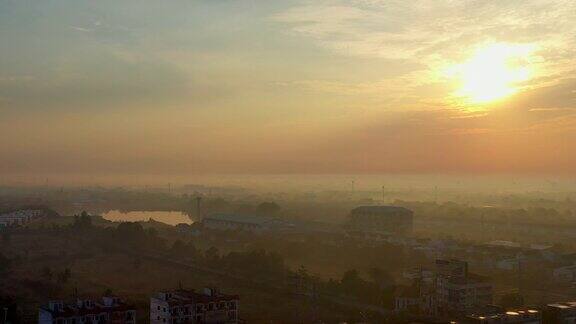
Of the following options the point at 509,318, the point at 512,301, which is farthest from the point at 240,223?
the point at 509,318

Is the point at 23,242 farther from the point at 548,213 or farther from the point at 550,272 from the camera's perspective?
the point at 548,213

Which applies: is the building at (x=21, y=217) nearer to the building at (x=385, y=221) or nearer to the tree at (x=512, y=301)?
the building at (x=385, y=221)

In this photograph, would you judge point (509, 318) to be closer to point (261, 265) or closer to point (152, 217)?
point (261, 265)

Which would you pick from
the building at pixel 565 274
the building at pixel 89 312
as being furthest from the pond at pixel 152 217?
the building at pixel 89 312

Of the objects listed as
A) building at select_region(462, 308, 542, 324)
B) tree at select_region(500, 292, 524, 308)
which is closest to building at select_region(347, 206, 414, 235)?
tree at select_region(500, 292, 524, 308)

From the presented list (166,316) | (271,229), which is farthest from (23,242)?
(166,316)

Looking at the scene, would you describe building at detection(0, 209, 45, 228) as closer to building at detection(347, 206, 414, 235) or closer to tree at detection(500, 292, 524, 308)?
building at detection(347, 206, 414, 235)
